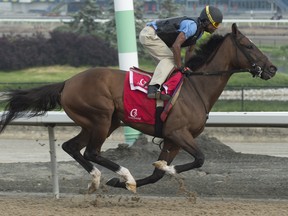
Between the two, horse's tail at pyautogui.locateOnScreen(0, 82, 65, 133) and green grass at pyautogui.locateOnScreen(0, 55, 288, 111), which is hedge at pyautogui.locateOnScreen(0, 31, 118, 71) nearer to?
green grass at pyautogui.locateOnScreen(0, 55, 288, 111)

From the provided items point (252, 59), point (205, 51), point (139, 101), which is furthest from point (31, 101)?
point (252, 59)

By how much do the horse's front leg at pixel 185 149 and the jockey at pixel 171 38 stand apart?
36cm

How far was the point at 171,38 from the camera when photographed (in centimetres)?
765

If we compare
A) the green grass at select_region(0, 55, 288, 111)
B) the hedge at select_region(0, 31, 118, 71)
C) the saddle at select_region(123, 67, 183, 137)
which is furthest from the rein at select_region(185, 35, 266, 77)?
the hedge at select_region(0, 31, 118, 71)

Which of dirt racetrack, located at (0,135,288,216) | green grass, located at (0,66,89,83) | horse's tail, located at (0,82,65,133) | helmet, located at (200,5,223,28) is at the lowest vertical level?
green grass, located at (0,66,89,83)

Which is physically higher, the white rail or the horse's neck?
the horse's neck

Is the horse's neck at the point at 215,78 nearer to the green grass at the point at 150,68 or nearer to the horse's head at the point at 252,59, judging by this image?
the horse's head at the point at 252,59

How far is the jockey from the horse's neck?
0.66ft

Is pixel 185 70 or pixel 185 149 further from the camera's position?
pixel 185 70

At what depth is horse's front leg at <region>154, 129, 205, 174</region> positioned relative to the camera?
7.14 meters

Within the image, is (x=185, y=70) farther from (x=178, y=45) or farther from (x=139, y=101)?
(x=139, y=101)

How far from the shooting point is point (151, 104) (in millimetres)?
7277

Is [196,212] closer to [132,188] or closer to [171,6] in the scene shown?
[132,188]

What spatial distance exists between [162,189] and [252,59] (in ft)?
6.12
